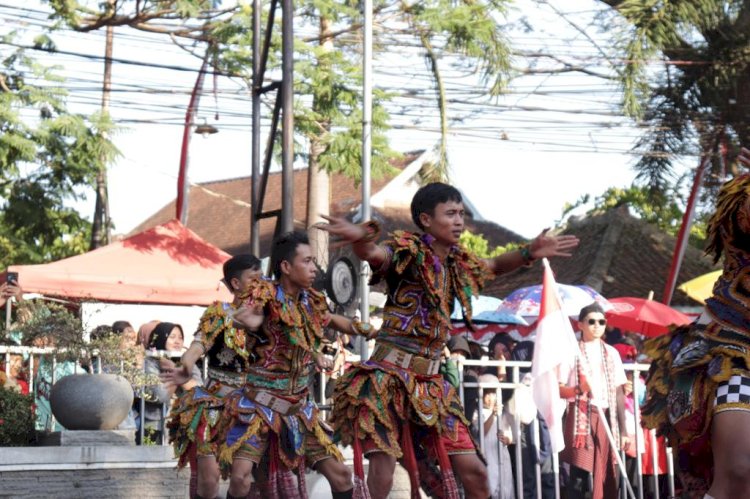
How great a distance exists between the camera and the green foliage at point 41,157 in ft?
62.0

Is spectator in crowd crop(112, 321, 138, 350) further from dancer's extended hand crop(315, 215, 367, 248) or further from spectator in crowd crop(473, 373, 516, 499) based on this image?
dancer's extended hand crop(315, 215, 367, 248)

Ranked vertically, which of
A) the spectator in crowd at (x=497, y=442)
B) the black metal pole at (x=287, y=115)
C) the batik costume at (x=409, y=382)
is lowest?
the spectator in crowd at (x=497, y=442)

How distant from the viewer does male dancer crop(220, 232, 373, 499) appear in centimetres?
751

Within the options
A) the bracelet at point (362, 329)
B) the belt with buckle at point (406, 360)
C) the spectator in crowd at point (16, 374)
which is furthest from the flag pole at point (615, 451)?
the spectator in crowd at point (16, 374)

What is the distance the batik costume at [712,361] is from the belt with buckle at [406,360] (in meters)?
1.37

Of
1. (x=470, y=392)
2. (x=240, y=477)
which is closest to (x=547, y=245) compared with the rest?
(x=240, y=477)

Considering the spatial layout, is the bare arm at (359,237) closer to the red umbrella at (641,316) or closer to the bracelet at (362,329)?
the bracelet at (362,329)

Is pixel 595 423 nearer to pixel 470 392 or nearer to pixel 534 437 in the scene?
pixel 534 437

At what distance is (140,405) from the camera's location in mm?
10258

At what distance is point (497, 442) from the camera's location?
1025 cm

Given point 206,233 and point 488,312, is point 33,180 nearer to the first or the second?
point 488,312

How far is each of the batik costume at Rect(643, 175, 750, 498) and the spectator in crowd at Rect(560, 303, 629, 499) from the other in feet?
14.8

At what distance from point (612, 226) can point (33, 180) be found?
554 inches

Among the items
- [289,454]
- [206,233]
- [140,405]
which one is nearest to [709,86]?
[140,405]
